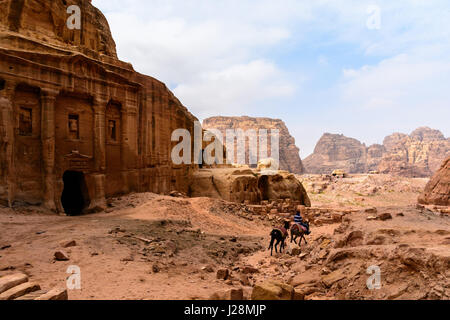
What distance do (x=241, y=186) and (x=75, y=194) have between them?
12.2 meters

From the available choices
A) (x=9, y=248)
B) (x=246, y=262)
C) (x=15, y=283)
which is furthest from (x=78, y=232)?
(x=246, y=262)

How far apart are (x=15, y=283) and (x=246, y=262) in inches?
290

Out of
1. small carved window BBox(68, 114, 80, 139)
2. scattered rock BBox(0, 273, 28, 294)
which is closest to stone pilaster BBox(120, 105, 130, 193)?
small carved window BBox(68, 114, 80, 139)

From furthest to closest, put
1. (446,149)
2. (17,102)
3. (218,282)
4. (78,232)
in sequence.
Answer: (446,149)
(17,102)
(78,232)
(218,282)

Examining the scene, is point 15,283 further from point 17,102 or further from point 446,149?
point 446,149

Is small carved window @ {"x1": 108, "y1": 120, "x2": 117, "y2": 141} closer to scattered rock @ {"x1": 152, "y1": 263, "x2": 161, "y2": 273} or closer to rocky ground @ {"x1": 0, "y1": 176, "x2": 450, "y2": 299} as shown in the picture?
rocky ground @ {"x1": 0, "y1": 176, "x2": 450, "y2": 299}

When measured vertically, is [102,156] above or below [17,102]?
below

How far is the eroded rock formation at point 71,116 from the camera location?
13359 mm

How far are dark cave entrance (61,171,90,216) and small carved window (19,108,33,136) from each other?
138 inches

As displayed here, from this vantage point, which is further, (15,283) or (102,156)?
(102,156)

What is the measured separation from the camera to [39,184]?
14.1 meters

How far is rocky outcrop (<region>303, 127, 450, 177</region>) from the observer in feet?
326

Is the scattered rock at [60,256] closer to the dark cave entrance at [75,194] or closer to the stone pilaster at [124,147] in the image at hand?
the dark cave entrance at [75,194]
